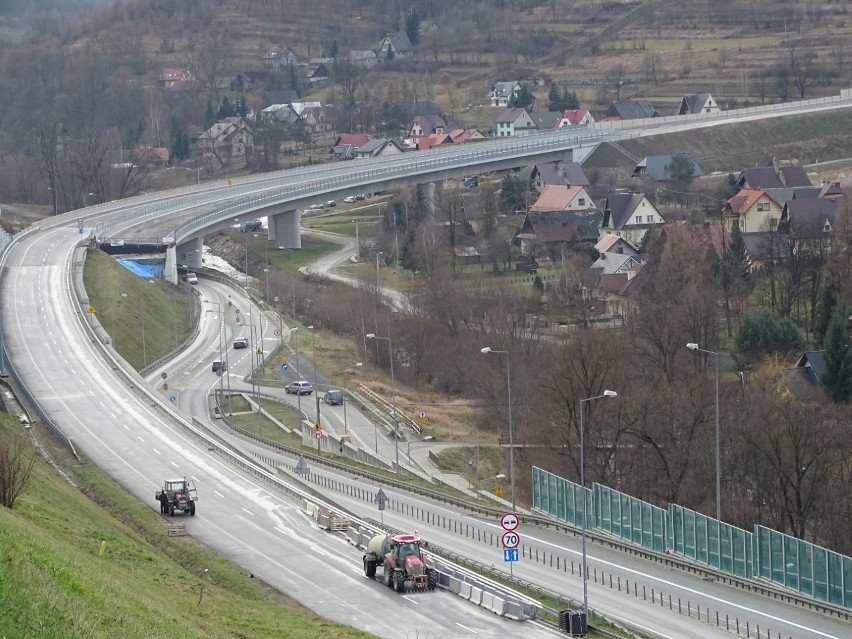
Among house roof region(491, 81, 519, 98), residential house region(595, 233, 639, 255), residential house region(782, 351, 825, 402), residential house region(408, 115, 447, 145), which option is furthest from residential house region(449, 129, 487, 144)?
residential house region(782, 351, 825, 402)

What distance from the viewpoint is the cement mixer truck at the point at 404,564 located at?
111 feet

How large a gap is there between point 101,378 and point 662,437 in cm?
2452

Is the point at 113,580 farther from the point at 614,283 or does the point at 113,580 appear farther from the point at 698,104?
the point at 698,104

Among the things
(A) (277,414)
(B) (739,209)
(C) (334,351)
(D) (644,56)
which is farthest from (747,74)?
(A) (277,414)

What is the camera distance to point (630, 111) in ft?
524

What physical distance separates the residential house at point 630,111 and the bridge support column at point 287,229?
48.1 metres

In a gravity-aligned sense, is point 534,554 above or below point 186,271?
above

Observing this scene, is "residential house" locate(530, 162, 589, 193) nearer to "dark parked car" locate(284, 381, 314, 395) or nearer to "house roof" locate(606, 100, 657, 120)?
"house roof" locate(606, 100, 657, 120)

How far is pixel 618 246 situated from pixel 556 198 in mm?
16221

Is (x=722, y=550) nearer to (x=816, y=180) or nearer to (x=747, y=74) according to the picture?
(x=816, y=180)

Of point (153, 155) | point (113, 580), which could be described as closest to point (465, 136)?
point (153, 155)

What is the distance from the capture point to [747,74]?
168 m

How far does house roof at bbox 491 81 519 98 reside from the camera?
595 ft

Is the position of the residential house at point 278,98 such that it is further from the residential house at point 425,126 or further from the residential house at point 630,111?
the residential house at point 630,111
